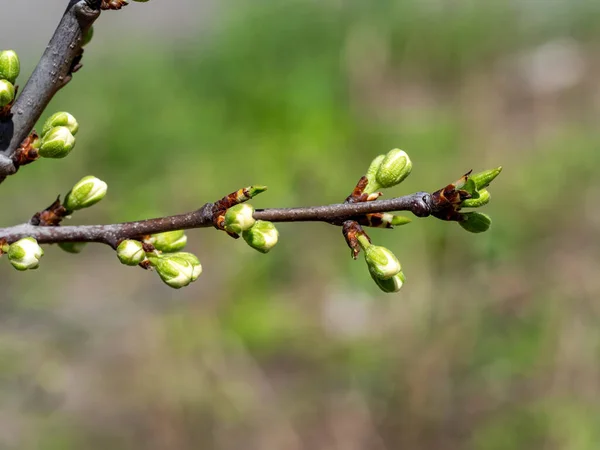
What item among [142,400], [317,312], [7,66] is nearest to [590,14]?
[317,312]

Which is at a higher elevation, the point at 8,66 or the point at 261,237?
the point at 8,66

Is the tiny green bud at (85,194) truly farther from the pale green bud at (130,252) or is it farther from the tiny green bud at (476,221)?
the tiny green bud at (476,221)

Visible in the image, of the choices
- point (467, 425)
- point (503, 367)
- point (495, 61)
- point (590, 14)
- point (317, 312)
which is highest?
point (590, 14)

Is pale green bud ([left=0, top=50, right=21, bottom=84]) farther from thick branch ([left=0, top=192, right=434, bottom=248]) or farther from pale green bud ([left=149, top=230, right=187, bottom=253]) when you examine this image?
pale green bud ([left=149, top=230, right=187, bottom=253])

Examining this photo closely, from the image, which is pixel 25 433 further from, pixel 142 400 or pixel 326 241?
pixel 326 241

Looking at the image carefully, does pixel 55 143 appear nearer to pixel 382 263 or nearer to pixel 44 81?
pixel 44 81

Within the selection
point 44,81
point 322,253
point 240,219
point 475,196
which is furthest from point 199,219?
point 322,253

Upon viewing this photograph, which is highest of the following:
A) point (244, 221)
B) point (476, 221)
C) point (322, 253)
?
point (476, 221)

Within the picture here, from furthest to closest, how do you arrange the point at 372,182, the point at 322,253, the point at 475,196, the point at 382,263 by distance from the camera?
the point at 322,253 → the point at 372,182 → the point at 382,263 → the point at 475,196
